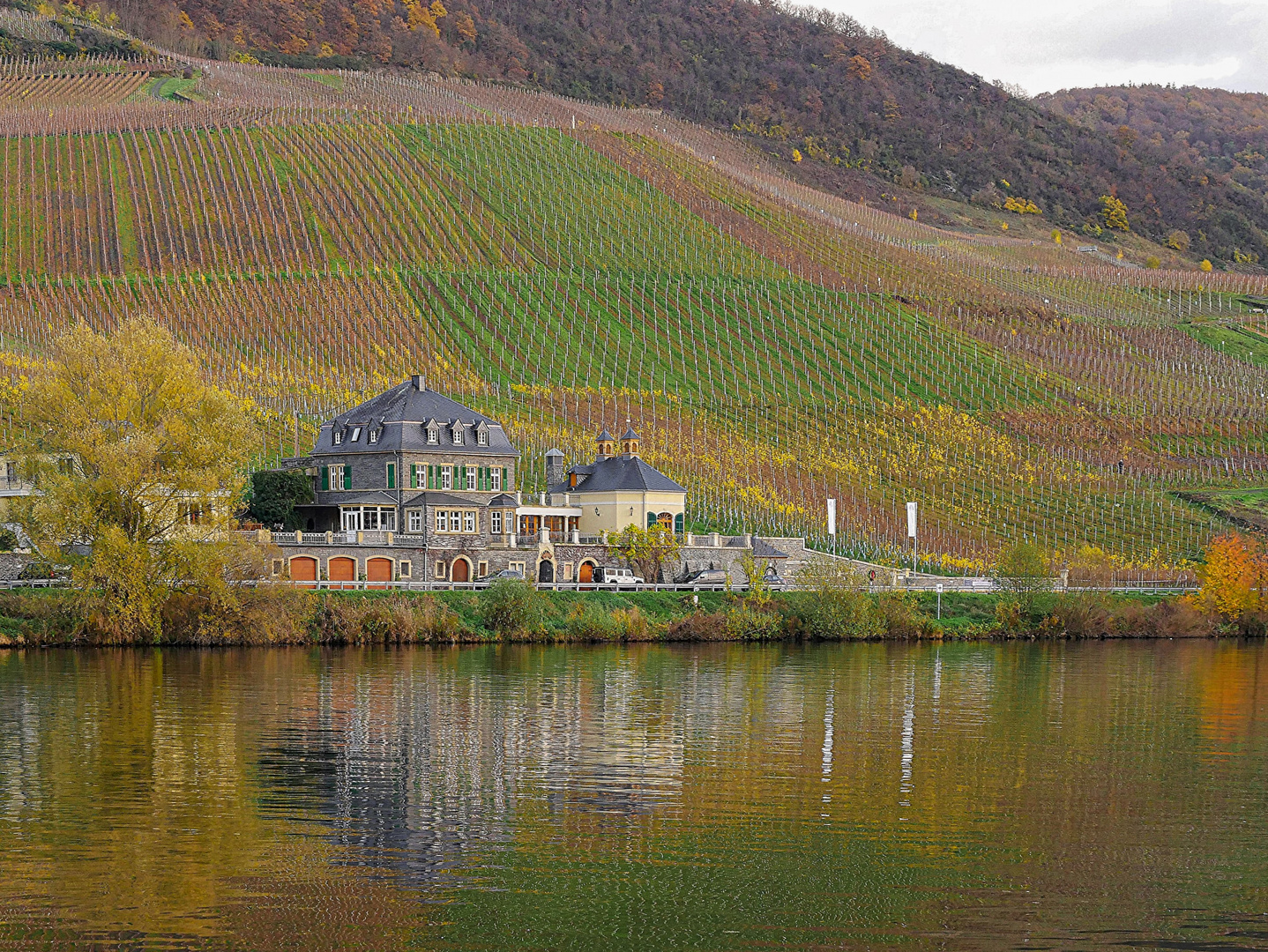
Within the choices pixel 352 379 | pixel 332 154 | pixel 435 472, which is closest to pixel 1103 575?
pixel 435 472

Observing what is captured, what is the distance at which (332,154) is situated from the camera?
575 feet

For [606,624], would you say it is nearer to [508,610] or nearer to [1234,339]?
[508,610]

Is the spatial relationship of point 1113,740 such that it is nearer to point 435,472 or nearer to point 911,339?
point 435,472

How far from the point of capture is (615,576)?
289 feet

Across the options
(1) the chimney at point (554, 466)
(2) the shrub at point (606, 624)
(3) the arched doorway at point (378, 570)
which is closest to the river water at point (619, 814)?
(2) the shrub at point (606, 624)

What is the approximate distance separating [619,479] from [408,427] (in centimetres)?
1304

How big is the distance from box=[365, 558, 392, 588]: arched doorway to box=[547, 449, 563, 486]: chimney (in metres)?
18.3

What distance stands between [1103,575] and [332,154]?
109 metres

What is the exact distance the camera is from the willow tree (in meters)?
67.9

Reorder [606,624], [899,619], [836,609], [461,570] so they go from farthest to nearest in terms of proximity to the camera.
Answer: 1. [461,570]
2. [899,619]
3. [836,609]
4. [606,624]

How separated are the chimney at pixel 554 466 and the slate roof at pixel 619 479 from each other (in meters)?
1.31

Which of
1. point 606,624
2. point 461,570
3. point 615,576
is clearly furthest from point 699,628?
point 461,570

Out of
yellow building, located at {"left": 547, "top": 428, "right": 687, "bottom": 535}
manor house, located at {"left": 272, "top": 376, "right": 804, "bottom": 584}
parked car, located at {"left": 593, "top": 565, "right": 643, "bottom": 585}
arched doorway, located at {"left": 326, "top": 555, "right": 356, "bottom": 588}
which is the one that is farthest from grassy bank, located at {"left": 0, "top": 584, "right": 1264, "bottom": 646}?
yellow building, located at {"left": 547, "top": 428, "right": 687, "bottom": 535}

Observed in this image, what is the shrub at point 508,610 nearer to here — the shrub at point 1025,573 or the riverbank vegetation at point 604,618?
the riverbank vegetation at point 604,618
